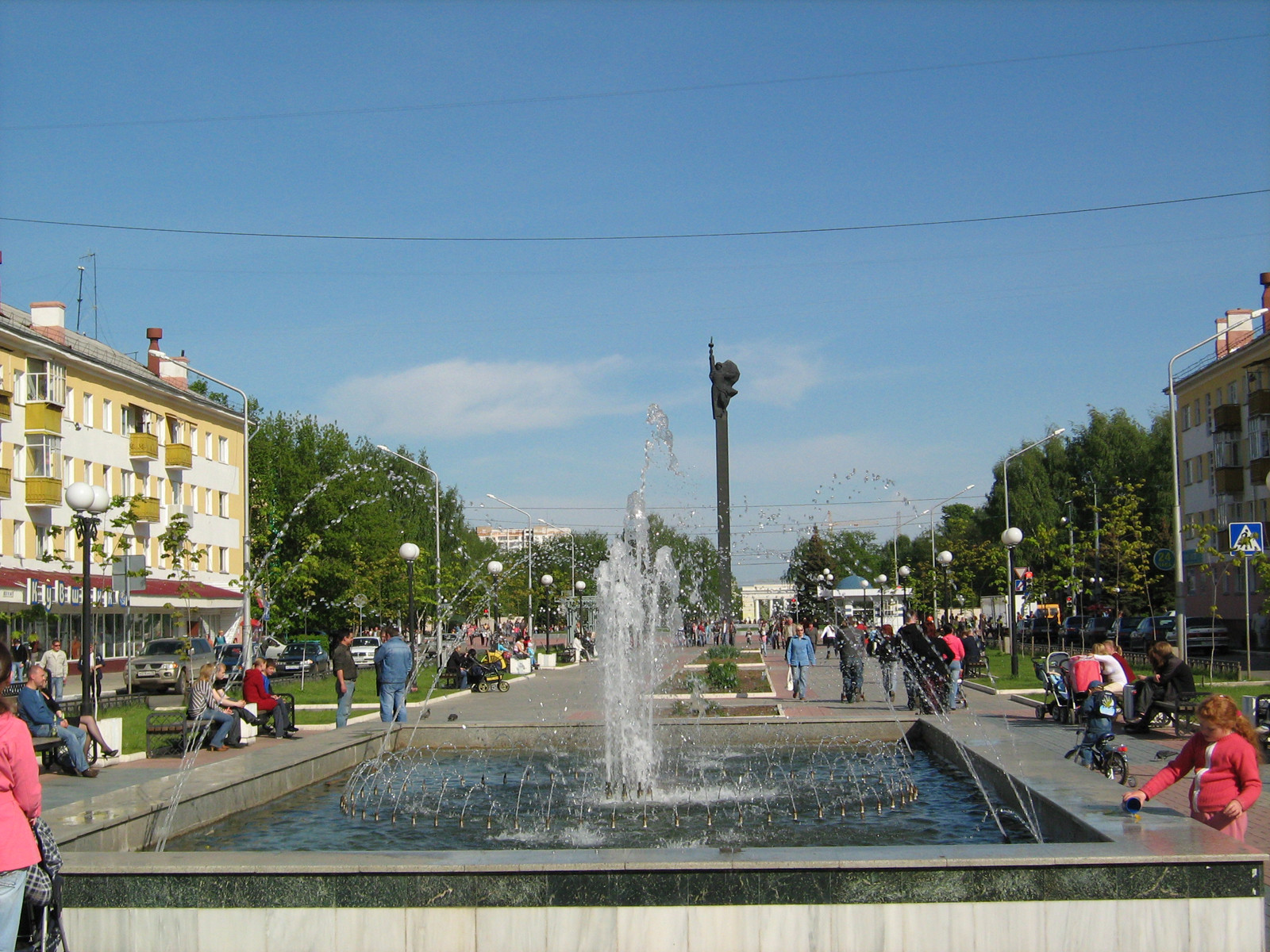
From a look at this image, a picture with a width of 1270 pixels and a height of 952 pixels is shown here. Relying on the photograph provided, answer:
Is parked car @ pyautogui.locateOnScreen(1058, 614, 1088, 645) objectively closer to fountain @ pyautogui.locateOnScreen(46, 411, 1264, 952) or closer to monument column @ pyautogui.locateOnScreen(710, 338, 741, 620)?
monument column @ pyautogui.locateOnScreen(710, 338, 741, 620)

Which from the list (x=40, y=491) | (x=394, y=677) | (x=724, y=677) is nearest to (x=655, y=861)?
(x=394, y=677)

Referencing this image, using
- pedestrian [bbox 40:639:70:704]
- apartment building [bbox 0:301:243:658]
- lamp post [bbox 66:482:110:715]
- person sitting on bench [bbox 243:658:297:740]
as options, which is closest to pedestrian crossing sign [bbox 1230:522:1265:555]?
person sitting on bench [bbox 243:658:297:740]

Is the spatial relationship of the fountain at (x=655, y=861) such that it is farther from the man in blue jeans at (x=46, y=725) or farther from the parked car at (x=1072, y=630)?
the parked car at (x=1072, y=630)

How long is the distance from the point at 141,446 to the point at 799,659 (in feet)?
109

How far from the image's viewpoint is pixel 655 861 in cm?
615

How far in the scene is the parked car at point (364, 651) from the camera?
164 feet

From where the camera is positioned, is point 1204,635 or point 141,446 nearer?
point 1204,635

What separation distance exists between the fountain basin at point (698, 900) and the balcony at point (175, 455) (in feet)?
155

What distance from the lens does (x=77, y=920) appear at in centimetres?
631

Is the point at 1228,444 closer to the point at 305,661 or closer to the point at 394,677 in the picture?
the point at 305,661

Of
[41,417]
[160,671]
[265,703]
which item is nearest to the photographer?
[265,703]

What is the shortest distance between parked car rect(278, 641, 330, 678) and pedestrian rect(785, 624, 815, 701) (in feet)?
62.9

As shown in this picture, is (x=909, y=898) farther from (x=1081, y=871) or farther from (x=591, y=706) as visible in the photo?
(x=591, y=706)

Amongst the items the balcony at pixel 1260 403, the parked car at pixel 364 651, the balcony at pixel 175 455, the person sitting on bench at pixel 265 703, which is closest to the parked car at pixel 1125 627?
the balcony at pixel 1260 403
